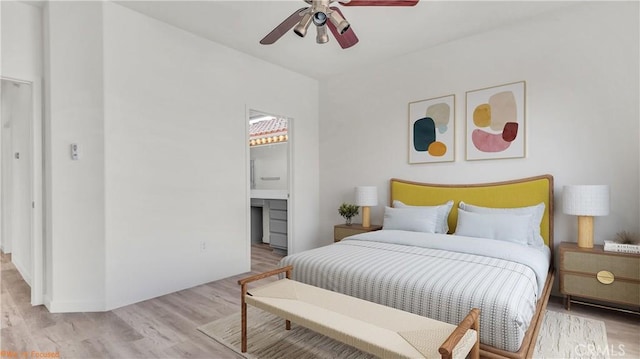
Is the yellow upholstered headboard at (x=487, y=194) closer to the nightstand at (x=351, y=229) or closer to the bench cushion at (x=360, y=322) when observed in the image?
the nightstand at (x=351, y=229)

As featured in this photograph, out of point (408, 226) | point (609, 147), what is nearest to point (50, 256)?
point (408, 226)

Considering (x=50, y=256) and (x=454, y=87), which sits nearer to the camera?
(x=50, y=256)

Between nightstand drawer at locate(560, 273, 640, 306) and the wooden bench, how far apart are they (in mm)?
1733

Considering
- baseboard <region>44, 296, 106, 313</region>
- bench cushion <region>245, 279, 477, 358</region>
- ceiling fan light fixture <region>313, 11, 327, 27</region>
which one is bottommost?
baseboard <region>44, 296, 106, 313</region>

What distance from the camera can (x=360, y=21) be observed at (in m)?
3.14

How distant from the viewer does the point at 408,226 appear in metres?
3.37

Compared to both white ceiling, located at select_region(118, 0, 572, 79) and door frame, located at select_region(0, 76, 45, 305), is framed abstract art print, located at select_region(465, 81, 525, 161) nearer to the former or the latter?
white ceiling, located at select_region(118, 0, 572, 79)

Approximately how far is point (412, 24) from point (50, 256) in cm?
401

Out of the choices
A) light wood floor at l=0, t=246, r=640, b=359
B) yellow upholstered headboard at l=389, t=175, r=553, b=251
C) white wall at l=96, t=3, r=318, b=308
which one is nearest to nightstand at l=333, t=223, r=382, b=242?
yellow upholstered headboard at l=389, t=175, r=553, b=251

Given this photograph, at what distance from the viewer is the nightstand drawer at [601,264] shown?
2.39m

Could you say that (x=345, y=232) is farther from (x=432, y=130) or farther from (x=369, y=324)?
(x=369, y=324)

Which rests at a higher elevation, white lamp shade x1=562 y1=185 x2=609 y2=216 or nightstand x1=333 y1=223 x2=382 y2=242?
white lamp shade x1=562 y1=185 x2=609 y2=216

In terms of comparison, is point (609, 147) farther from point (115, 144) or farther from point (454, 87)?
point (115, 144)

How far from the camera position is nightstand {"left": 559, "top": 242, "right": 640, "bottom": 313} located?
2.40 m
